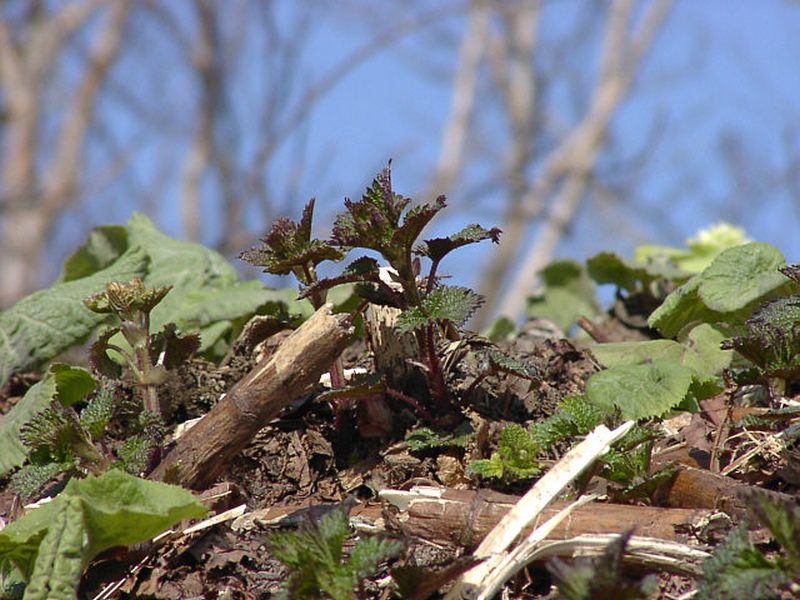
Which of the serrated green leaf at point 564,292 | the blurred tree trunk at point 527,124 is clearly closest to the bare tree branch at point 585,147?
the blurred tree trunk at point 527,124

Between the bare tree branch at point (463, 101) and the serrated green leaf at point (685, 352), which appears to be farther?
the bare tree branch at point (463, 101)

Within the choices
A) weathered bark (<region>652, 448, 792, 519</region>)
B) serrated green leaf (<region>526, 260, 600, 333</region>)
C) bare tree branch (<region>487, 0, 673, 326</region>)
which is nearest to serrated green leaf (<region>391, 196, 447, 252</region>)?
weathered bark (<region>652, 448, 792, 519</region>)

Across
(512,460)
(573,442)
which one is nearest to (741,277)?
(573,442)

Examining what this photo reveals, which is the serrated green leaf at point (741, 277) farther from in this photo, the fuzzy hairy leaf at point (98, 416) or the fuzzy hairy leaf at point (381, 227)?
the fuzzy hairy leaf at point (98, 416)

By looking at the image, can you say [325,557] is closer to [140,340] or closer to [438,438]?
[438,438]

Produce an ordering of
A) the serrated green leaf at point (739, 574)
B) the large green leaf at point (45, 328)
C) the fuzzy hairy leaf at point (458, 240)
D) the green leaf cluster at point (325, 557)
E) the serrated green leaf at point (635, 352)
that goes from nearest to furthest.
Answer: the serrated green leaf at point (739, 574) < the green leaf cluster at point (325, 557) < the fuzzy hairy leaf at point (458, 240) < the serrated green leaf at point (635, 352) < the large green leaf at point (45, 328)

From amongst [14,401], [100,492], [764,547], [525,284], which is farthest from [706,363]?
[525,284]

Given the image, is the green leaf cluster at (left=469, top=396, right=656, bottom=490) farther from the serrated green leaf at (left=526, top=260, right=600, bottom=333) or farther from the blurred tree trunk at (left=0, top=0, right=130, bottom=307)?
the blurred tree trunk at (left=0, top=0, right=130, bottom=307)
